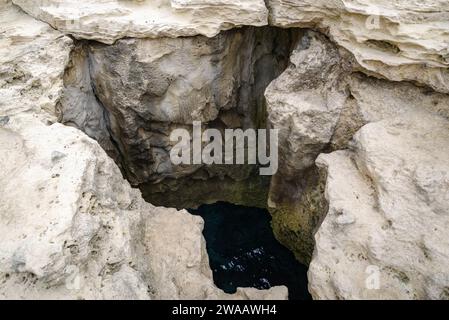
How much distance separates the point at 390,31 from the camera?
4867 mm

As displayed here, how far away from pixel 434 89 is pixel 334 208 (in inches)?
76.0

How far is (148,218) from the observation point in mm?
5055

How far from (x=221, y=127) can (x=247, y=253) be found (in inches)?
86.2

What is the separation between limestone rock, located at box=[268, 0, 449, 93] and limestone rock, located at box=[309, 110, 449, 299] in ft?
1.91

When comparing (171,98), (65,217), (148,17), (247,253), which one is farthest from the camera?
(247,253)

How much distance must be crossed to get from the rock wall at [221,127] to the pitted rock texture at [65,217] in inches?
0.7

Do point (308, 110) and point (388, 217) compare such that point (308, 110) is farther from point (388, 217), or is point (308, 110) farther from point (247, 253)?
point (247, 253)

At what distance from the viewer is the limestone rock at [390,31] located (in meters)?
4.71

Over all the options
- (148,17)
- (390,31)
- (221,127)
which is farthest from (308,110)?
(148,17)

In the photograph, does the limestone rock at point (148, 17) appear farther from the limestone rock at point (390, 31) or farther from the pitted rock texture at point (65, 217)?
the limestone rock at point (390, 31)

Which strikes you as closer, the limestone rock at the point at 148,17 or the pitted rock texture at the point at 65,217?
the pitted rock texture at the point at 65,217

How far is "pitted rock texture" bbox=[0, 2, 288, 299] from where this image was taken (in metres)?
3.56

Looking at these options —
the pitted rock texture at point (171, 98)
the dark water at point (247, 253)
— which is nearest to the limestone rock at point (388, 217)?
the dark water at point (247, 253)
